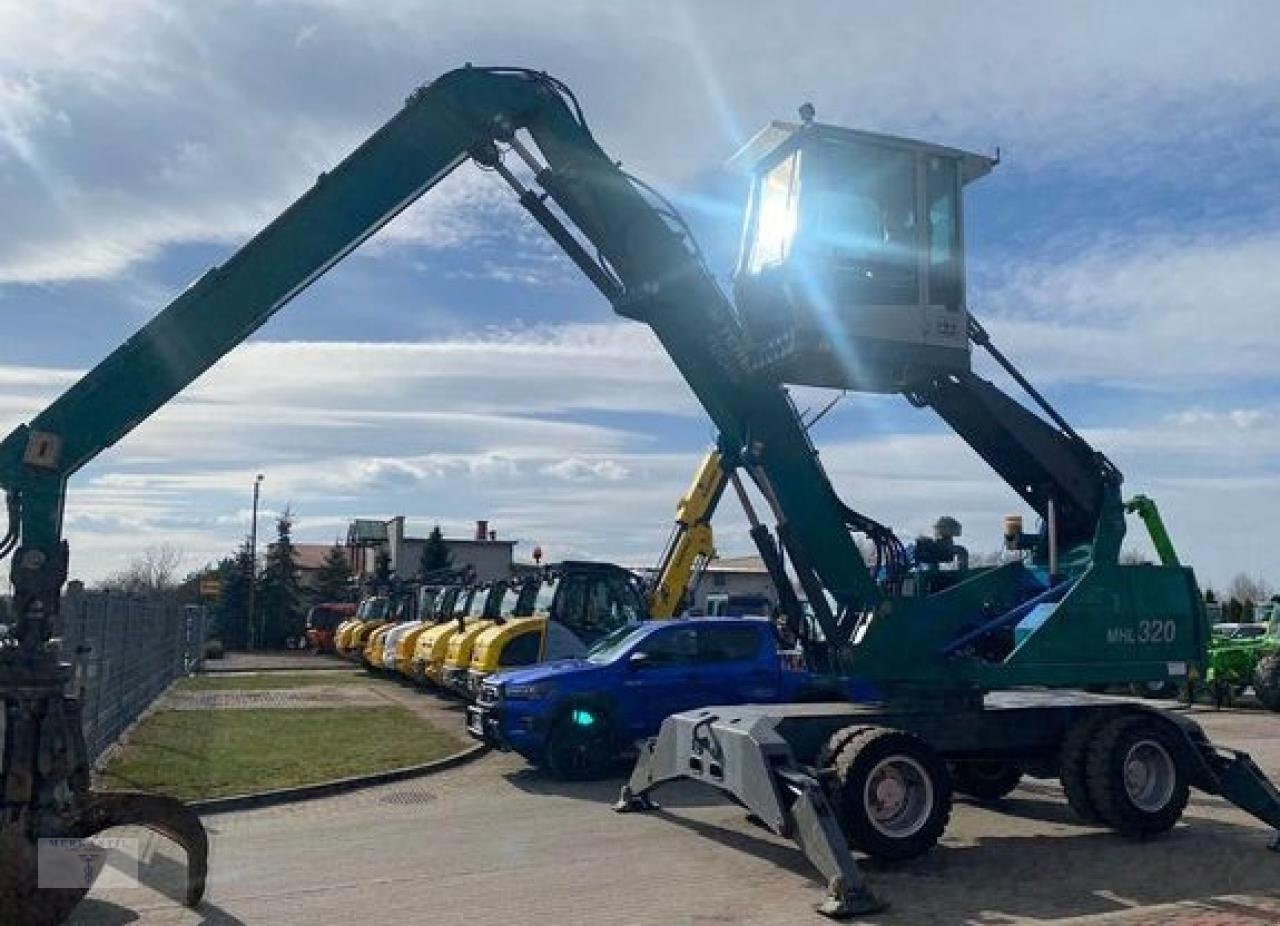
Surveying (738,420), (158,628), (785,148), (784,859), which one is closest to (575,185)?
(785,148)

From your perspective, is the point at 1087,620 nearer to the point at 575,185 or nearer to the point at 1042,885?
the point at 1042,885

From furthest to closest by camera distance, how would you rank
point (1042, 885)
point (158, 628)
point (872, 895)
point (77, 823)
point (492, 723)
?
point (158, 628) → point (492, 723) → point (1042, 885) → point (872, 895) → point (77, 823)

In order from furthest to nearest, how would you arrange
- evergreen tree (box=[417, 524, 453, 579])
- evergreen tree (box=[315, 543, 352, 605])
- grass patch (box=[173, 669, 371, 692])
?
evergreen tree (box=[315, 543, 352, 605])
evergreen tree (box=[417, 524, 453, 579])
grass patch (box=[173, 669, 371, 692])

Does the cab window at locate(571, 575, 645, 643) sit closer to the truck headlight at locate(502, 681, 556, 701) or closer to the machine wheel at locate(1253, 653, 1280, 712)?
the truck headlight at locate(502, 681, 556, 701)

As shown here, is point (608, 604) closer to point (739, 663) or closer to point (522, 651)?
point (522, 651)

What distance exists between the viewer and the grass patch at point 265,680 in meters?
28.7

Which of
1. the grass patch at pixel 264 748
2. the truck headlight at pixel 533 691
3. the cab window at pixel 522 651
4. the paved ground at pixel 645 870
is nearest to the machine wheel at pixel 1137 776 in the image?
the paved ground at pixel 645 870

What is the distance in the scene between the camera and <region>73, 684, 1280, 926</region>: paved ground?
26.6ft

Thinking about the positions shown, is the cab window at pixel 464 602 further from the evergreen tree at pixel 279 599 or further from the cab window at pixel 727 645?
the evergreen tree at pixel 279 599

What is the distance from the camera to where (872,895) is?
26.8 ft

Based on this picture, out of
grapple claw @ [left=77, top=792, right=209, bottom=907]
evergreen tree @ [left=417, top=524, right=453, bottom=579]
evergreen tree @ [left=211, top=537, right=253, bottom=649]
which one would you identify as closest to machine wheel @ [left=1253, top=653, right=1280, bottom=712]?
grapple claw @ [left=77, top=792, right=209, bottom=907]

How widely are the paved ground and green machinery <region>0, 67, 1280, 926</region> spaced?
547 mm

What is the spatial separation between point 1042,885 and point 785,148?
248 inches

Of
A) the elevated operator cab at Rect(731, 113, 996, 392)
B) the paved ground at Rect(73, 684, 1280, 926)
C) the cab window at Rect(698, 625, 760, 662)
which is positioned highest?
the elevated operator cab at Rect(731, 113, 996, 392)
